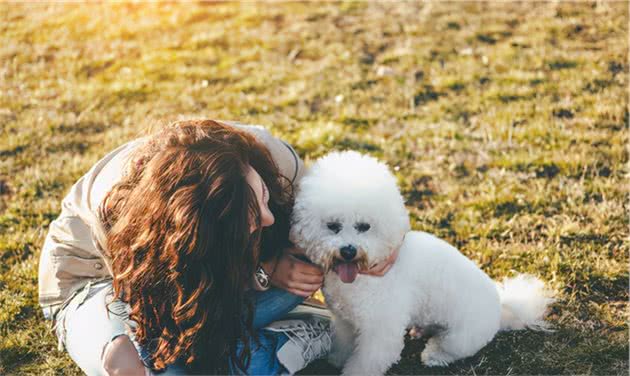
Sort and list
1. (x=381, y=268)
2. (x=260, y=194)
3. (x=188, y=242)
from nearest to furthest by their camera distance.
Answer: (x=188, y=242) < (x=260, y=194) < (x=381, y=268)

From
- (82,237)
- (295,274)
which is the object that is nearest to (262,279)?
(295,274)

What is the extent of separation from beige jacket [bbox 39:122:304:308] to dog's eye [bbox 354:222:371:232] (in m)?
0.58

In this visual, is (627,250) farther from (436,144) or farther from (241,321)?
(241,321)

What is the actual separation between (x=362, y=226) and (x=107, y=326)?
1.18 m

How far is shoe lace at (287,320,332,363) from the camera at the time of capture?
9.87 ft

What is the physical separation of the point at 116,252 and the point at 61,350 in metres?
0.89

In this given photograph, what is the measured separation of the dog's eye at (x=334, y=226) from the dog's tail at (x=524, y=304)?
1126mm

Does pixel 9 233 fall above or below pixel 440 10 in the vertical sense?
below

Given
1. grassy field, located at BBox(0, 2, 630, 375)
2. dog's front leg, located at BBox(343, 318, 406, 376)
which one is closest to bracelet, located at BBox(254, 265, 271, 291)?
dog's front leg, located at BBox(343, 318, 406, 376)

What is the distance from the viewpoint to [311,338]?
3.08 m

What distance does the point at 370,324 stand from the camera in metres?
2.98

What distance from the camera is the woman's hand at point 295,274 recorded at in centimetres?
293

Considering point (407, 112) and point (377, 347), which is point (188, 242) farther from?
point (407, 112)

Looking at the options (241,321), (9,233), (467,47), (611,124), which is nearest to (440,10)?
(467,47)
